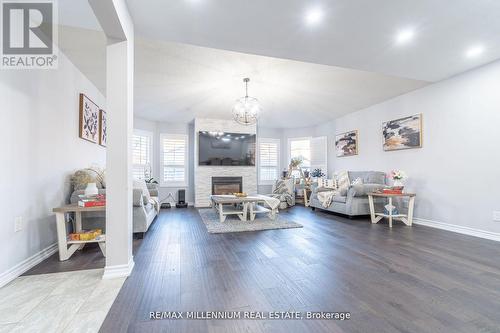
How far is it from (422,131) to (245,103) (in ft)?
10.9

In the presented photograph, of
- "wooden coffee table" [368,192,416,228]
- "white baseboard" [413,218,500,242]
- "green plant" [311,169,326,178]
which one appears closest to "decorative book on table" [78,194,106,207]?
"wooden coffee table" [368,192,416,228]

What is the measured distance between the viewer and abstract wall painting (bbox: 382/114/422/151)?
4.10 m

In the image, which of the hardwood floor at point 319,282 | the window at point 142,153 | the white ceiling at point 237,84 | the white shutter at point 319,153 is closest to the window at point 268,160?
the white shutter at point 319,153

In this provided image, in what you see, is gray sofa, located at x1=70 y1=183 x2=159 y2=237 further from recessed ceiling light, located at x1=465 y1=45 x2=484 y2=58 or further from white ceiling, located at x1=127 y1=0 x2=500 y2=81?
recessed ceiling light, located at x1=465 y1=45 x2=484 y2=58

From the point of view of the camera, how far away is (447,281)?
1849mm

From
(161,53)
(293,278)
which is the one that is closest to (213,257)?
(293,278)

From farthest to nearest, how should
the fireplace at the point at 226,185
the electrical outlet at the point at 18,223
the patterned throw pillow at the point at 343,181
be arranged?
the fireplace at the point at 226,185 < the patterned throw pillow at the point at 343,181 < the electrical outlet at the point at 18,223

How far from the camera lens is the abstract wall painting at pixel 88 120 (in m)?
3.32

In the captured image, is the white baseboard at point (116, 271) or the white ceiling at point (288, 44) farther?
the white ceiling at point (288, 44)

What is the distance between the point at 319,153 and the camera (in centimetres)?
685

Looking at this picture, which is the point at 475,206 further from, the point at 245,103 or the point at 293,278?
the point at 245,103

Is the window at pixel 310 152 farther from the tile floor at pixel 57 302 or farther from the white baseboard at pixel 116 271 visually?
the tile floor at pixel 57 302

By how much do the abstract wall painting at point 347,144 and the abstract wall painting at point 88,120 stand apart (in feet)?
18.8

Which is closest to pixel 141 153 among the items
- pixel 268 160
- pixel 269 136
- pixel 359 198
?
pixel 268 160
